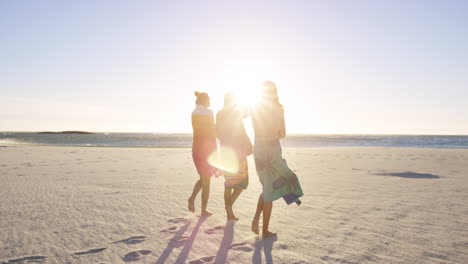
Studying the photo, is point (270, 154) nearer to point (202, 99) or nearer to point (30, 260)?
point (202, 99)

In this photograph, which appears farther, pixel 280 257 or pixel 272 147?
pixel 272 147

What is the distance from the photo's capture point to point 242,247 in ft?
12.5

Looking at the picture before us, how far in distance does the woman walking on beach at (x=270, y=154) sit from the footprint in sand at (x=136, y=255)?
146cm

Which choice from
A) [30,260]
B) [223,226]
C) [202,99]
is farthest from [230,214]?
[30,260]

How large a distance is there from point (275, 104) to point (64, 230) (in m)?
3.39

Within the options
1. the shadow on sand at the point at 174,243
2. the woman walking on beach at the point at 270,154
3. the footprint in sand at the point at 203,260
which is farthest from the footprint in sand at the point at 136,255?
the woman walking on beach at the point at 270,154

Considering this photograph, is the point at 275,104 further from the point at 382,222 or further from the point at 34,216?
the point at 34,216

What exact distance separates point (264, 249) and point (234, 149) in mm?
1629

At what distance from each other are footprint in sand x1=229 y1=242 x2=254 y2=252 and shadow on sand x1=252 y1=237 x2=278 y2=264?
9cm

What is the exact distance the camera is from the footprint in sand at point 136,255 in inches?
134

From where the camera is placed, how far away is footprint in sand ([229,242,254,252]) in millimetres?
3741

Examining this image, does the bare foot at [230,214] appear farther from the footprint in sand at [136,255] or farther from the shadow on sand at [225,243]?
the footprint in sand at [136,255]

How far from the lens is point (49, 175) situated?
9852 millimetres

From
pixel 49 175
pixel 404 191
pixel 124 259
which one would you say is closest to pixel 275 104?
pixel 124 259
